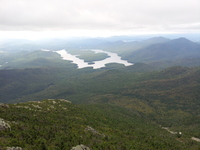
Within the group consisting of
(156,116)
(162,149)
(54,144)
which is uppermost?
(54,144)

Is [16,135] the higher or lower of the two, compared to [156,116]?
higher

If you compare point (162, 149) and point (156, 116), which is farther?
point (156, 116)

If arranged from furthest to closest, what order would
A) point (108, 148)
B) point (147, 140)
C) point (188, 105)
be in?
point (188, 105) → point (147, 140) → point (108, 148)

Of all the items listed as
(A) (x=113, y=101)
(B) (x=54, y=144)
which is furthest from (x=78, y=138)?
(A) (x=113, y=101)

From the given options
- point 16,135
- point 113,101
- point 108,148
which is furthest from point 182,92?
point 16,135

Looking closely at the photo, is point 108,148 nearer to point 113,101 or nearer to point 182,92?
point 113,101

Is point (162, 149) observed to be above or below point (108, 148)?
below

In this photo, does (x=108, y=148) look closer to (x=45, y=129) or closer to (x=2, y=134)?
(x=45, y=129)

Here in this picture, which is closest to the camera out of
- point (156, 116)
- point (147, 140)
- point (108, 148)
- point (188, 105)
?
point (108, 148)

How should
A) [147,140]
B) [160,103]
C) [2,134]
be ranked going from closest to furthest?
[2,134]
[147,140]
[160,103]
